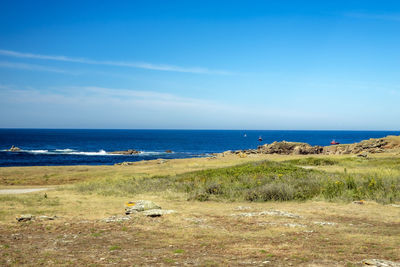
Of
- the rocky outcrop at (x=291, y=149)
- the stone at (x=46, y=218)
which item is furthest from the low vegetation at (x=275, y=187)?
the rocky outcrop at (x=291, y=149)

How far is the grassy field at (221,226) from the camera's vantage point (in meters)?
8.12

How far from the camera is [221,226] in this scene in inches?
446

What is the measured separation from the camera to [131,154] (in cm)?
8938

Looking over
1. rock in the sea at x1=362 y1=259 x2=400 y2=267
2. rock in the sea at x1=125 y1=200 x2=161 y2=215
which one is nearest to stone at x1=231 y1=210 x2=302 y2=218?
rock in the sea at x1=125 y1=200 x2=161 y2=215

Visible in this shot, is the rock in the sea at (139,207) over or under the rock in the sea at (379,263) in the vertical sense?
under

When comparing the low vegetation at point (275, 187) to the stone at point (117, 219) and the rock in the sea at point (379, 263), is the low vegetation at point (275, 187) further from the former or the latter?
the rock in the sea at point (379, 263)

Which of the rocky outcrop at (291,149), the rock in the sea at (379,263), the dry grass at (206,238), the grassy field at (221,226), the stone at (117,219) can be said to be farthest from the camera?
the rocky outcrop at (291,149)

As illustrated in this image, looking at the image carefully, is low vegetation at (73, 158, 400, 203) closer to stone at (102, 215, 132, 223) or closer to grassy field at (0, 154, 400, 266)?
grassy field at (0, 154, 400, 266)

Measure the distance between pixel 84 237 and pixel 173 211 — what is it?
13.3 feet

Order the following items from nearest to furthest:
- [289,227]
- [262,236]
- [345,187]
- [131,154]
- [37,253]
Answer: [37,253]
[262,236]
[289,227]
[345,187]
[131,154]

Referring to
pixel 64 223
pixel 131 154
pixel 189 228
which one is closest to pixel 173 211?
pixel 189 228

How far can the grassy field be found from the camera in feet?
26.6

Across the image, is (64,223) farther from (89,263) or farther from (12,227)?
(89,263)

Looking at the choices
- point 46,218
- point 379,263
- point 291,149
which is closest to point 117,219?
point 46,218
